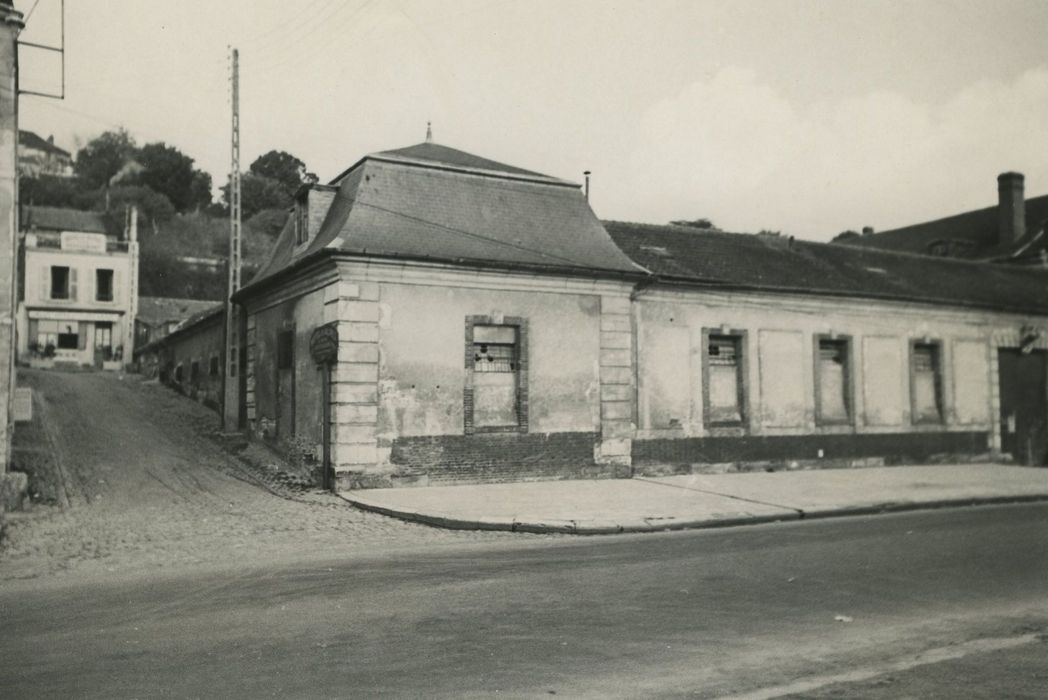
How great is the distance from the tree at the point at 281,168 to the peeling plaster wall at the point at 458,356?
68.7ft

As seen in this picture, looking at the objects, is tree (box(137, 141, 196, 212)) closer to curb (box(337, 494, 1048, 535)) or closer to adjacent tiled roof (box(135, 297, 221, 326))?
adjacent tiled roof (box(135, 297, 221, 326))

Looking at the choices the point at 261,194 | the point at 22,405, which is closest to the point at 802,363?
the point at 22,405

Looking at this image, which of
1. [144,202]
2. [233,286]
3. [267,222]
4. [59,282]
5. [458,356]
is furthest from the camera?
[144,202]

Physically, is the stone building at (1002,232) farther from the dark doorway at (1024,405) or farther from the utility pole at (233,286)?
the utility pole at (233,286)

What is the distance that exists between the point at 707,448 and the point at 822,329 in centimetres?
475

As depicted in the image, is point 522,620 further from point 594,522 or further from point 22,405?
point 22,405

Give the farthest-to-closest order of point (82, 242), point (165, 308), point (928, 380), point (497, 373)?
point (165, 308)
point (82, 242)
point (928, 380)
point (497, 373)

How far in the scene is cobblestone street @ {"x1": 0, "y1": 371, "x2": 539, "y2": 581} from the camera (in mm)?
8961

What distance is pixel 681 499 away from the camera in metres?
13.7

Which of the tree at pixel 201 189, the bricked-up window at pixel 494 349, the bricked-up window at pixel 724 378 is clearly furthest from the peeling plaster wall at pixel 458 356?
the tree at pixel 201 189

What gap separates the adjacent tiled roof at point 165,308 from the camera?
159 feet

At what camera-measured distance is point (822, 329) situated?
66.0 feet

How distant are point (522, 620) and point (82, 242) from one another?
167 feet

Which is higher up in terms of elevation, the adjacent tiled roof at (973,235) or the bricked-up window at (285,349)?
the adjacent tiled roof at (973,235)
